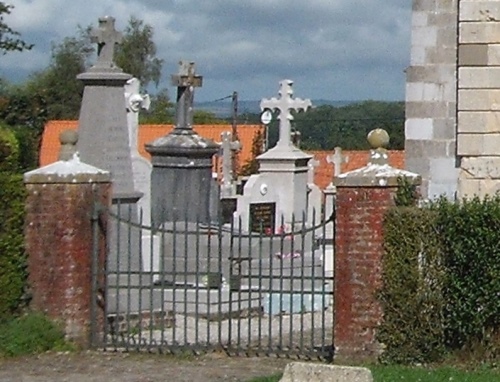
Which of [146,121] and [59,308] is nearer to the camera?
[59,308]

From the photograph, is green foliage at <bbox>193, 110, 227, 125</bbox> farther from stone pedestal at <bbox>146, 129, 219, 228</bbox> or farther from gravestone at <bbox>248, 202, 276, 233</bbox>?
stone pedestal at <bbox>146, 129, 219, 228</bbox>

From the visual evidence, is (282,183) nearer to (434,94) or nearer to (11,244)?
(434,94)

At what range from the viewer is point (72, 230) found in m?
12.6

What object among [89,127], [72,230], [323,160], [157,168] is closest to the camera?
[72,230]

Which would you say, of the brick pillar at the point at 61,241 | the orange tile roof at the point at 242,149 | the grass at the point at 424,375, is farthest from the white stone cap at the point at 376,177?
the orange tile roof at the point at 242,149

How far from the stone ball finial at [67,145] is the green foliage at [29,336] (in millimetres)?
1659

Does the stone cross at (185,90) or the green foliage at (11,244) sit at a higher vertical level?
the stone cross at (185,90)

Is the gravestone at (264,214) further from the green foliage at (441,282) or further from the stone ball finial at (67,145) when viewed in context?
the green foliage at (441,282)

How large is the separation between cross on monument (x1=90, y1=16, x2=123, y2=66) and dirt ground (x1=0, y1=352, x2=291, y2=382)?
449 centimetres

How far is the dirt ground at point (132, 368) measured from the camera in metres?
11.3

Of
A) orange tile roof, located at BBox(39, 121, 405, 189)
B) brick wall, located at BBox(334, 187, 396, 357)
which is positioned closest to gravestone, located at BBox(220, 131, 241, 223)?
orange tile roof, located at BBox(39, 121, 405, 189)

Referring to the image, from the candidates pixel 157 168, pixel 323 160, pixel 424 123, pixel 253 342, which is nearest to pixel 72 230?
pixel 253 342

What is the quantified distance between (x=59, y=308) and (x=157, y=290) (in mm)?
2870

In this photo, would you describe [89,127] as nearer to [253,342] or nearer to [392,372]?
[253,342]
